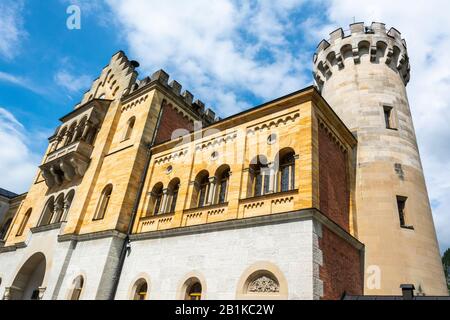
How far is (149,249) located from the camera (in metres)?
14.1

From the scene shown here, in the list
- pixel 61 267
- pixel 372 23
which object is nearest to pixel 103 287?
pixel 61 267

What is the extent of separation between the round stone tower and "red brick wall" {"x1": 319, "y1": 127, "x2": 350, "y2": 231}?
3.12ft

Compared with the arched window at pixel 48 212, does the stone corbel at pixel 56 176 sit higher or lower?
higher

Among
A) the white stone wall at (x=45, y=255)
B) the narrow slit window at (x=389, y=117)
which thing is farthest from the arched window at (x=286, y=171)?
the white stone wall at (x=45, y=255)

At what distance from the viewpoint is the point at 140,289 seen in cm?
1373

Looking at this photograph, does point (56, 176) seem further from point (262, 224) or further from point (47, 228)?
point (262, 224)

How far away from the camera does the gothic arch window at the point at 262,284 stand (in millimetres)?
9922

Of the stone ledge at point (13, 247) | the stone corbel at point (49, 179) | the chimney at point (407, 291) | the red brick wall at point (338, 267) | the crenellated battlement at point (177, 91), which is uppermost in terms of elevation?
the crenellated battlement at point (177, 91)

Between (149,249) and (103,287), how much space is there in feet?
8.40

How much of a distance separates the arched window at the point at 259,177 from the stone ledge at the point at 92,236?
23.1ft

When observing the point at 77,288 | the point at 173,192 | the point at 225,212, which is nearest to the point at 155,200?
the point at 173,192

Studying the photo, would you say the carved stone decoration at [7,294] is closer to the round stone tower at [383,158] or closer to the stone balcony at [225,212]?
the stone balcony at [225,212]

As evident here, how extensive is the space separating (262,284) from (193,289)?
3212mm

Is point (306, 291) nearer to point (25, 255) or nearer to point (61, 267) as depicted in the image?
point (61, 267)
